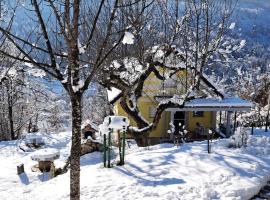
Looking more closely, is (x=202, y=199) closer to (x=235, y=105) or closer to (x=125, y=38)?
(x=125, y=38)

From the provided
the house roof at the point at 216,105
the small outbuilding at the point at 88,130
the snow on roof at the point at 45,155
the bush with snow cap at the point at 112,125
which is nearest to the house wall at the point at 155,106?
the house roof at the point at 216,105

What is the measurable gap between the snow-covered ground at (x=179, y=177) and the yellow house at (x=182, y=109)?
397 inches

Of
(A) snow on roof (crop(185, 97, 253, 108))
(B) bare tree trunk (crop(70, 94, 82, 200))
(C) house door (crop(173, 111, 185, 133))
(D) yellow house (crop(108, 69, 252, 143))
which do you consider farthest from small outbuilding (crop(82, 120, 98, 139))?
(B) bare tree trunk (crop(70, 94, 82, 200))

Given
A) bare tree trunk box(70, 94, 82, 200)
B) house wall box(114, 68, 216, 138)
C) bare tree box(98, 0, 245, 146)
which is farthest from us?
house wall box(114, 68, 216, 138)

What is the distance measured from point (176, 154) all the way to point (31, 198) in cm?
390

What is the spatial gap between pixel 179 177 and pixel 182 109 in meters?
13.1

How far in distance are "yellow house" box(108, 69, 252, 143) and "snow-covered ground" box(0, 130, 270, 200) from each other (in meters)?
10.1

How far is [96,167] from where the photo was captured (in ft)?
38.0

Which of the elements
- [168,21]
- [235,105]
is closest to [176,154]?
[168,21]

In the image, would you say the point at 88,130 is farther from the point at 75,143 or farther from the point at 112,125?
the point at 75,143

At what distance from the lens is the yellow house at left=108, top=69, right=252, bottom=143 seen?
23.3 m

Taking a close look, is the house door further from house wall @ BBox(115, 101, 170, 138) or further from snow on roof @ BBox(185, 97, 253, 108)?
snow on roof @ BBox(185, 97, 253, 108)

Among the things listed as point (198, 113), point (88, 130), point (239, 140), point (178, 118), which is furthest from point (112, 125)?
point (198, 113)

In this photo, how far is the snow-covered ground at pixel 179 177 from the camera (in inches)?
355
